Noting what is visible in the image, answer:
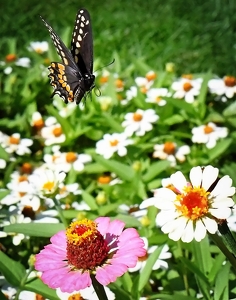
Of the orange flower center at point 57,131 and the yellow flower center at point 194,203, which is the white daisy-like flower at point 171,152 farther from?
the yellow flower center at point 194,203

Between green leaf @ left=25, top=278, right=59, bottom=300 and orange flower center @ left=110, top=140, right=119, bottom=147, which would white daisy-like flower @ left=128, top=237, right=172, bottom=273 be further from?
orange flower center @ left=110, top=140, right=119, bottom=147

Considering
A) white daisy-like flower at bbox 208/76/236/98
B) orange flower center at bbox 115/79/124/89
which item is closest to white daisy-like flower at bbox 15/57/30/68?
orange flower center at bbox 115/79/124/89

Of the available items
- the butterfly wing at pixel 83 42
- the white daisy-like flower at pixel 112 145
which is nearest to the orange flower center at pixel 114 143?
the white daisy-like flower at pixel 112 145

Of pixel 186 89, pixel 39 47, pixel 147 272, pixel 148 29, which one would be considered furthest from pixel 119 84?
pixel 147 272

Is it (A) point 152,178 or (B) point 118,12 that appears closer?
(A) point 152,178

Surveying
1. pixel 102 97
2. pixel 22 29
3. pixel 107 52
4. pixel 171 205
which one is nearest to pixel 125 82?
pixel 102 97

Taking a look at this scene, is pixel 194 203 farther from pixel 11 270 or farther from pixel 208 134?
pixel 208 134

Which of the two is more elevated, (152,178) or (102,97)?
(102,97)

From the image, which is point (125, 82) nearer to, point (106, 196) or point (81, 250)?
point (106, 196)
